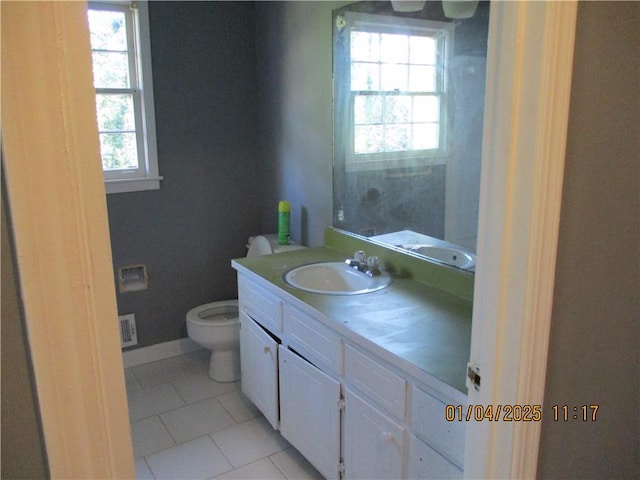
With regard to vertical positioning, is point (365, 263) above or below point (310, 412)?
above

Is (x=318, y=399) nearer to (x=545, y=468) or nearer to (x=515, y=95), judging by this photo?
(x=545, y=468)

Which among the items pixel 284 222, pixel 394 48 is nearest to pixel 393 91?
pixel 394 48

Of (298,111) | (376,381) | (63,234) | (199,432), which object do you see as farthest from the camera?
(298,111)

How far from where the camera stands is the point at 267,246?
9.93 ft

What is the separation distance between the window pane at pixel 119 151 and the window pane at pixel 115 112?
0.15 ft

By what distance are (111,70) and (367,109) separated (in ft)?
5.04

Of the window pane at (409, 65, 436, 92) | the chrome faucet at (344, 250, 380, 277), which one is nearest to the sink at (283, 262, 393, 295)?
the chrome faucet at (344, 250, 380, 277)

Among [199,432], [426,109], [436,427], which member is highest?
[426,109]

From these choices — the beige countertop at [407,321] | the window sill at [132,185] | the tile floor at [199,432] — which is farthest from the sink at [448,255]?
the window sill at [132,185]

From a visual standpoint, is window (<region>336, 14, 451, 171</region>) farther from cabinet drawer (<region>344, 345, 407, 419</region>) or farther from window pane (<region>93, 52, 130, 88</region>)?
window pane (<region>93, 52, 130, 88</region>)

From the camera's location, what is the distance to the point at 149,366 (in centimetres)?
326

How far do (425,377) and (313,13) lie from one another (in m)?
1.96

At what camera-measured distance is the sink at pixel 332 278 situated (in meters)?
2.24
